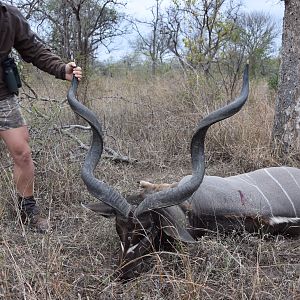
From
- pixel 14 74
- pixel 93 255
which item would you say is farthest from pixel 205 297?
pixel 14 74

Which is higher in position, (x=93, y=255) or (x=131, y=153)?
(x=131, y=153)

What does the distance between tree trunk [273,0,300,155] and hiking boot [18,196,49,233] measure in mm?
2391

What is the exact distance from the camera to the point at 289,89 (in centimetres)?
447

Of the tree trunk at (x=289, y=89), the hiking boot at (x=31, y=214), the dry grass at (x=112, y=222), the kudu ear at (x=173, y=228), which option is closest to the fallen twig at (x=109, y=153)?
the dry grass at (x=112, y=222)

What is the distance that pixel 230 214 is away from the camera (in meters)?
3.06

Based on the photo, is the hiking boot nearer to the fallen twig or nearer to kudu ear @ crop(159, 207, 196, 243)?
kudu ear @ crop(159, 207, 196, 243)

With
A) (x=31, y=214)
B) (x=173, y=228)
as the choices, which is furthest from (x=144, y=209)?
(x=31, y=214)

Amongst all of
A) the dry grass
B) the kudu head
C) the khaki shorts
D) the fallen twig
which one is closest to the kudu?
the kudu head

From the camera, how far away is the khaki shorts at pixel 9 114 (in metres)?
3.07

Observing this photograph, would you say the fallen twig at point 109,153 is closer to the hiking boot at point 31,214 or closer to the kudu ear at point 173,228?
the hiking boot at point 31,214

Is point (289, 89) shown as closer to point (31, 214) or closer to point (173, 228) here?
point (173, 228)

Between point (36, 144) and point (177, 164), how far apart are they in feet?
4.71

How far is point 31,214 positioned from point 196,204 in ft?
3.82

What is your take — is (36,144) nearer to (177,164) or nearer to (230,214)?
(177,164)
